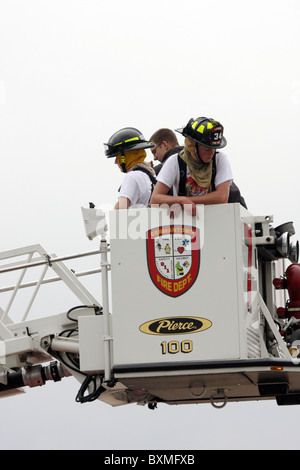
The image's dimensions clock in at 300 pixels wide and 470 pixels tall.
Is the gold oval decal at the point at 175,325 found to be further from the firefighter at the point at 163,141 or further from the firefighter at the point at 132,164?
the firefighter at the point at 163,141

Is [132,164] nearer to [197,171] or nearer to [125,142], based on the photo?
[125,142]

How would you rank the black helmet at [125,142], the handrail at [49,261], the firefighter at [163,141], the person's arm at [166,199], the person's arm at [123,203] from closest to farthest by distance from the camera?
the person's arm at [166,199] < the person's arm at [123,203] < the black helmet at [125,142] < the handrail at [49,261] < the firefighter at [163,141]

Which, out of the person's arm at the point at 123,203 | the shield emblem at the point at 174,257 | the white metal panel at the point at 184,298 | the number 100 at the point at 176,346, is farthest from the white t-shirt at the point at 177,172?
the number 100 at the point at 176,346

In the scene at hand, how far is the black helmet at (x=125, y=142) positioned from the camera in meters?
13.8

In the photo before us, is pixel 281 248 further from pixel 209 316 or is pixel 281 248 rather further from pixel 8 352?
pixel 8 352

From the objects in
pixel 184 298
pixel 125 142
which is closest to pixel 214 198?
pixel 184 298

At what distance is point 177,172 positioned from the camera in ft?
40.9

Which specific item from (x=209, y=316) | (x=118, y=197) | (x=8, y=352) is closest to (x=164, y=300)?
(x=209, y=316)

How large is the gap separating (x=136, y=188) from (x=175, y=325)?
71.4 inches

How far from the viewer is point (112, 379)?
40.7 ft

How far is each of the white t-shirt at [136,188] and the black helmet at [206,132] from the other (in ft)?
3.37

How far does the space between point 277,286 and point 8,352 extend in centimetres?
333

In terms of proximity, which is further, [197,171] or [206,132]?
[197,171]

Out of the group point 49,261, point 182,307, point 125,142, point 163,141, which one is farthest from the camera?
point 163,141
